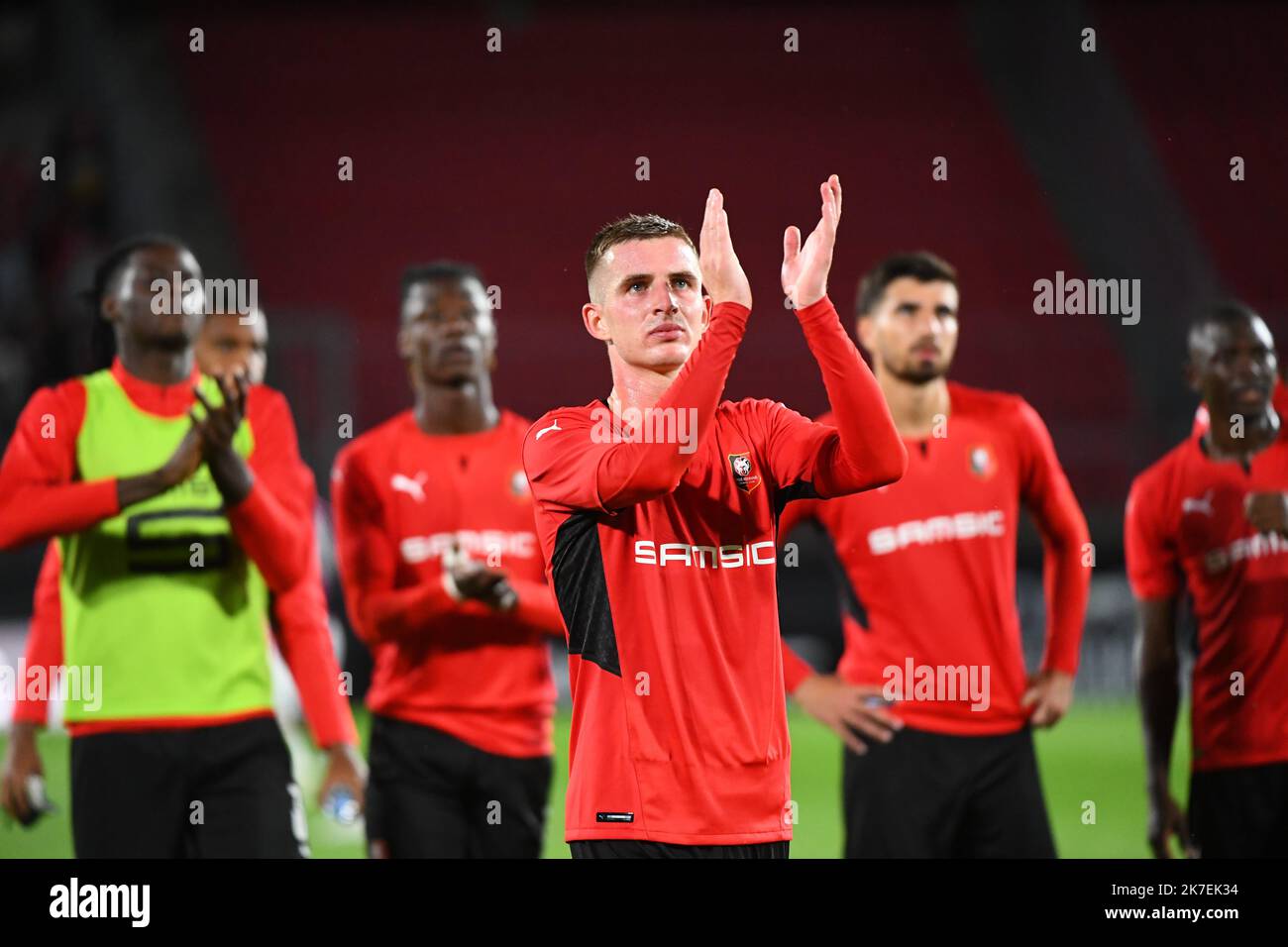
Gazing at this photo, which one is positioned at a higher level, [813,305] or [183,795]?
[813,305]

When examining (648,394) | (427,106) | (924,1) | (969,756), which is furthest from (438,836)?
(924,1)

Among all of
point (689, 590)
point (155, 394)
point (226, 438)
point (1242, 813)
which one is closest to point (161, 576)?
point (226, 438)

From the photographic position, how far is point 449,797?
502 cm

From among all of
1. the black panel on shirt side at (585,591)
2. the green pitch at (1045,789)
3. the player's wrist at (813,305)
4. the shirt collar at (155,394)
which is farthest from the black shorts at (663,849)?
the green pitch at (1045,789)

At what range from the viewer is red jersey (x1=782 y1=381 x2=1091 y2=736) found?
16.4 ft

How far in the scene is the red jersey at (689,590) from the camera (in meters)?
3.35

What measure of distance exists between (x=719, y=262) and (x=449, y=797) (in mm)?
2359

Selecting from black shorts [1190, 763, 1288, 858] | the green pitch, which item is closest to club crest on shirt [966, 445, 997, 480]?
the green pitch

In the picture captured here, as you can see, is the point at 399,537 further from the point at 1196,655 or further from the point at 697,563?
the point at 1196,655

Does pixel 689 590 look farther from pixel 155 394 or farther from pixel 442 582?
pixel 155 394

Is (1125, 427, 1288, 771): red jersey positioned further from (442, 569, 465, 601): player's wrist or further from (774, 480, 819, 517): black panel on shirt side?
(442, 569, 465, 601): player's wrist

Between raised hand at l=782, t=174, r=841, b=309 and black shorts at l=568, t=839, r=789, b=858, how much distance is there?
1156 mm

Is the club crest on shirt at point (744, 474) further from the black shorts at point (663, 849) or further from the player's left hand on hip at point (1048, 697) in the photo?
the player's left hand on hip at point (1048, 697)
